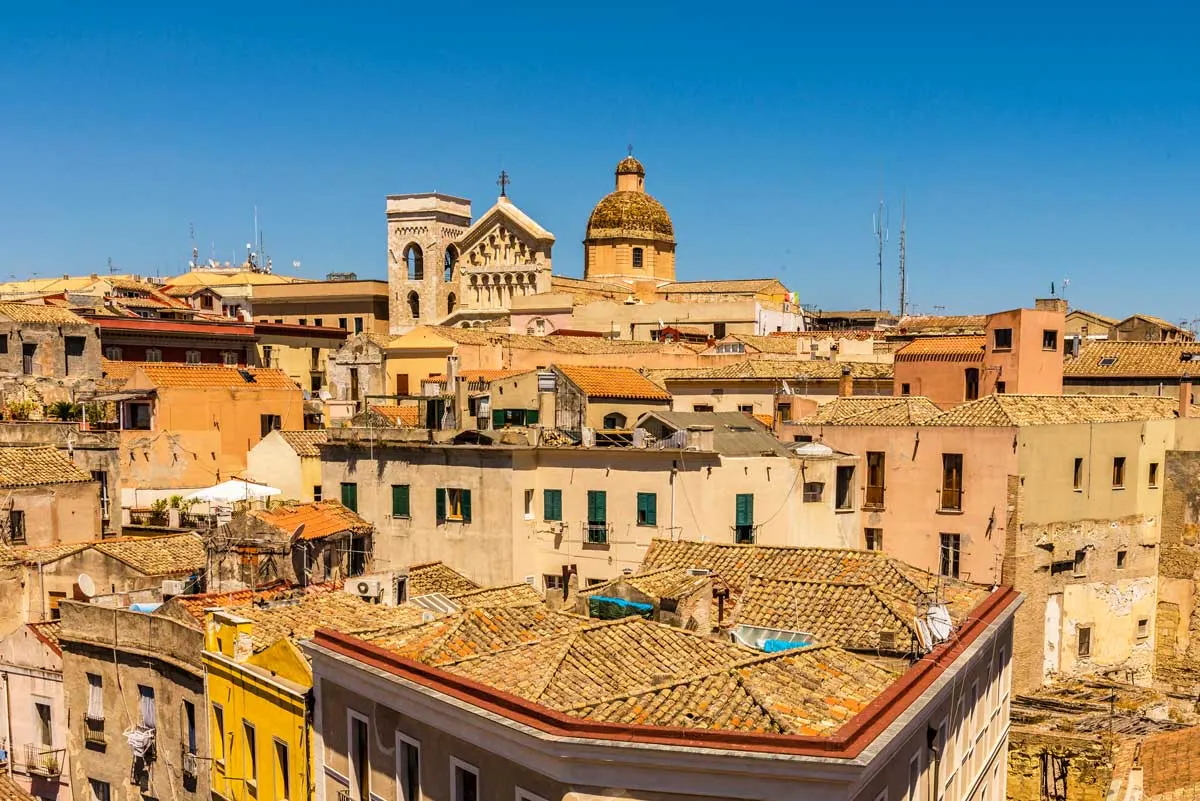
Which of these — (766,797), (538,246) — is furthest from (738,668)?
(538,246)

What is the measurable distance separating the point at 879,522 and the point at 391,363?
2506cm

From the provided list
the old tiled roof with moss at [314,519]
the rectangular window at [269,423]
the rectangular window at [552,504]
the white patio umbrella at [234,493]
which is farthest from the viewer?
the rectangular window at [269,423]

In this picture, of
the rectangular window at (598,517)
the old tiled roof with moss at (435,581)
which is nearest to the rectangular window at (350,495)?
the old tiled roof with moss at (435,581)

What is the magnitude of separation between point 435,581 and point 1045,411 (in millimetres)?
16251

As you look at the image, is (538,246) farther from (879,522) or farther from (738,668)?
(738,668)

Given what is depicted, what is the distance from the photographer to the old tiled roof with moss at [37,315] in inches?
1642

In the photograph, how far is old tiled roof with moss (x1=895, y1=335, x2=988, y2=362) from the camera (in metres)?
39.2

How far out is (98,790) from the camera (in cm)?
2328

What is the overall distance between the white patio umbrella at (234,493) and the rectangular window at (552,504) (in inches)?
336

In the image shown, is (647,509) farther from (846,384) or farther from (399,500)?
(846,384)

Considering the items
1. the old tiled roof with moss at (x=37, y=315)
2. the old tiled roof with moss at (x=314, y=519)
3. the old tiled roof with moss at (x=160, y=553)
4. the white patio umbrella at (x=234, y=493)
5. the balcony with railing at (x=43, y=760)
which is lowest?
the balcony with railing at (x=43, y=760)

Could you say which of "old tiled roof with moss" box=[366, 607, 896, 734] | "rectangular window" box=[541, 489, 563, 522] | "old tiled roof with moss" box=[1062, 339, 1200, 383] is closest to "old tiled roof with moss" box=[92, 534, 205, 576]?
"rectangular window" box=[541, 489, 563, 522]

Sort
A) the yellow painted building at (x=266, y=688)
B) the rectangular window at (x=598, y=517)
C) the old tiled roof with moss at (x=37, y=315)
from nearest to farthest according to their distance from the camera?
the yellow painted building at (x=266, y=688)
the rectangular window at (x=598, y=517)
the old tiled roof with moss at (x=37, y=315)

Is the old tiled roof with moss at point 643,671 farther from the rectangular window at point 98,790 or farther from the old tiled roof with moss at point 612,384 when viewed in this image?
the old tiled roof with moss at point 612,384
